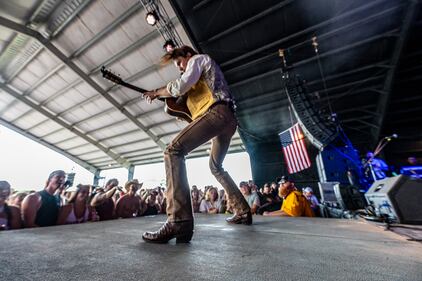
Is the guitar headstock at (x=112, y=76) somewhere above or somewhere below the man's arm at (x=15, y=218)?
above

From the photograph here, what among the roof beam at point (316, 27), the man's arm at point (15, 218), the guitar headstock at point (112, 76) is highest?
the roof beam at point (316, 27)

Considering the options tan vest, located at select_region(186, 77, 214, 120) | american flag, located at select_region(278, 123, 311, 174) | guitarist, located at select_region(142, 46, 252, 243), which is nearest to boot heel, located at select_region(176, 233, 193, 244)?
guitarist, located at select_region(142, 46, 252, 243)

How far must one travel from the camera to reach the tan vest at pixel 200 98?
1161 millimetres

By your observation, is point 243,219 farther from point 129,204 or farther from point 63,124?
point 63,124

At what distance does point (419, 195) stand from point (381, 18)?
522 cm

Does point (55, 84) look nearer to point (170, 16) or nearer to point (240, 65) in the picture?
point (170, 16)

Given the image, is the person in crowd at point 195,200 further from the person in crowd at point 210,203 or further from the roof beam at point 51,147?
the roof beam at point 51,147

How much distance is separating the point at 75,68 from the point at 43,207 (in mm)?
7427

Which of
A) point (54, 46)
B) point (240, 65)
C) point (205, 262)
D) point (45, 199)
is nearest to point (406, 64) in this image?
point (240, 65)

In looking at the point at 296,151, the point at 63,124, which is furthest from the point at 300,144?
the point at 63,124

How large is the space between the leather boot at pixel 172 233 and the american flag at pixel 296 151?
19.3ft

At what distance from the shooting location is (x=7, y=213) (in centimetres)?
196

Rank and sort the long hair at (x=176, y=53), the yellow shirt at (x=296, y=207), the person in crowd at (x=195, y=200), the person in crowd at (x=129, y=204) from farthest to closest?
1. the person in crowd at (x=195, y=200)
2. the person in crowd at (x=129, y=204)
3. the yellow shirt at (x=296, y=207)
4. the long hair at (x=176, y=53)

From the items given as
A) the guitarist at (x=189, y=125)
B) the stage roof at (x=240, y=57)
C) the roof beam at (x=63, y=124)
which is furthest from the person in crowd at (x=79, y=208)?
the roof beam at (x=63, y=124)
